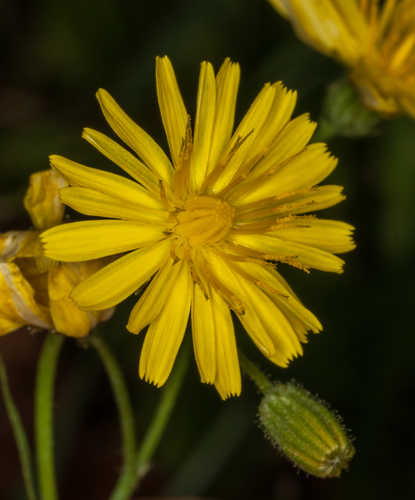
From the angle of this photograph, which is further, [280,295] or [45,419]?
[45,419]

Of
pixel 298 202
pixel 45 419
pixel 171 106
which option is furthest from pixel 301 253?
pixel 45 419

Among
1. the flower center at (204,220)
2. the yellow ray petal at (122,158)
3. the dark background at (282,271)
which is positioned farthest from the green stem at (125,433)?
the dark background at (282,271)

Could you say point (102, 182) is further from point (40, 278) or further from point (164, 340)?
point (164, 340)

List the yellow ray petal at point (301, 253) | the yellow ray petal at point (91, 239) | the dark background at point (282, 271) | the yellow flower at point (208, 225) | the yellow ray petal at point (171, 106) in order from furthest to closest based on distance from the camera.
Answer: the dark background at point (282, 271) → the yellow ray petal at point (301, 253) → the yellow ray petal at point (171, 106) → the yellow flower at point (208, 225) → the yellow ray petal at point (91, 239)

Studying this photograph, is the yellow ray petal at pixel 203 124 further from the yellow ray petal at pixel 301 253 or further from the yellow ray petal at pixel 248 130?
Answer: the yellow ray petal at pixel 301 253

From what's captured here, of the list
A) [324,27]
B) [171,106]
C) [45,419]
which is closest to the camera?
[171,106]

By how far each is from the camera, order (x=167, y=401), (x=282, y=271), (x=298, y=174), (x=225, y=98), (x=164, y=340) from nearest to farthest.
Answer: (x=164, y=340), (x=225, y=98), (x=298, y=174), (x=167, y=401), (x=282, y=271)

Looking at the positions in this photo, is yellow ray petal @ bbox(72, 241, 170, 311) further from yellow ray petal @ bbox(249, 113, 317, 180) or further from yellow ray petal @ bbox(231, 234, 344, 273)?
yellow ray petal @ bbox(249, 113, 317, 180)

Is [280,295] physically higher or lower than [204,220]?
lower
